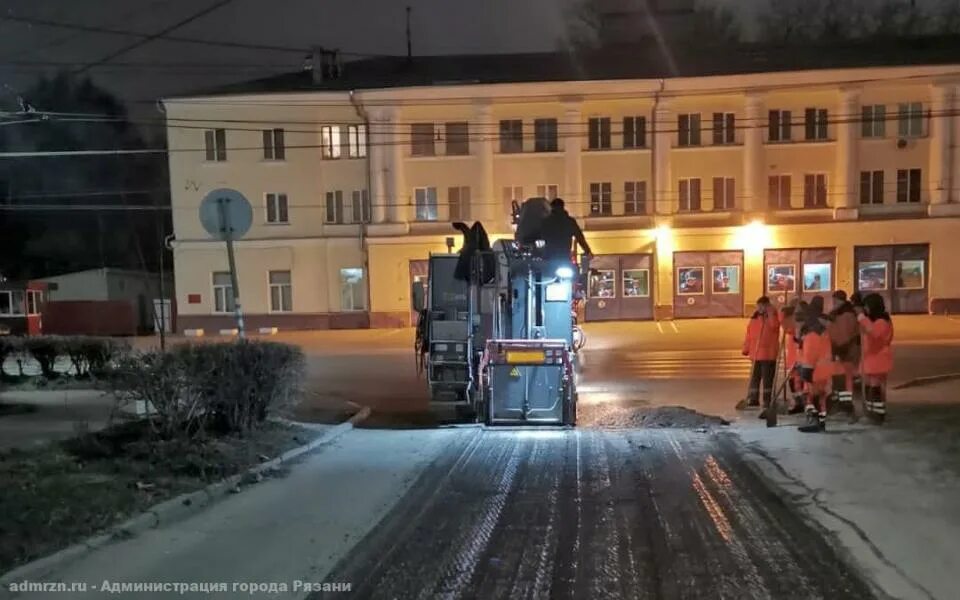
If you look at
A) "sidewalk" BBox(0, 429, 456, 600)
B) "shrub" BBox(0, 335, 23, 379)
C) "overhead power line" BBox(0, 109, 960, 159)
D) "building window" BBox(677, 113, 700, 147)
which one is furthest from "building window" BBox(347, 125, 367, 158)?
"sidewalk" BBox(0, 429, 456, 600)

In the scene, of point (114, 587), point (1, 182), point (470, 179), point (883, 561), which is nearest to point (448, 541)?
point (114, 587)

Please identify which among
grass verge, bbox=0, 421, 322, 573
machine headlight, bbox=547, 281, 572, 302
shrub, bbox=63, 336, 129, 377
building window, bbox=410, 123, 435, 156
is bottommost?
grass verge, bbox=0, 421, 322, 573

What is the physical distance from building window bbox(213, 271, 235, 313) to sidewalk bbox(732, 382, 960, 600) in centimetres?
3487

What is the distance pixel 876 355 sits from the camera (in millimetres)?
11453

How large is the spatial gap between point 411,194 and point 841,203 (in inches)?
813

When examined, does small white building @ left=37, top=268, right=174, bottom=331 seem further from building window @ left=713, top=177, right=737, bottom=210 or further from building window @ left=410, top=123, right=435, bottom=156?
building window @ left=713, top=177, right=737, bottom=210

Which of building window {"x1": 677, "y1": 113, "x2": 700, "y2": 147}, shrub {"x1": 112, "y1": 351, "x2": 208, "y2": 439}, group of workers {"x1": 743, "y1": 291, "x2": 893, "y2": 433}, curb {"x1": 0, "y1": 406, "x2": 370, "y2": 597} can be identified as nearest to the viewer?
curb {"x1": 0, "y1": 406, "x2": 370, "y2": 597}

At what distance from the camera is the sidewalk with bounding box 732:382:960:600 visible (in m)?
5.71

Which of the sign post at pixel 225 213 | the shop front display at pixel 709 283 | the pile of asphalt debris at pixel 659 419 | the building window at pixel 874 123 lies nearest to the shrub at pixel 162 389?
the sign post at pixel 225 213

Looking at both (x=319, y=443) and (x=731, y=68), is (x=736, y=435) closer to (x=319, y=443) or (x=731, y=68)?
(x=319, y=443)

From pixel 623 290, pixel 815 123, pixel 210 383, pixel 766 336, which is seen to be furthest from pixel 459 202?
pixel 210 383

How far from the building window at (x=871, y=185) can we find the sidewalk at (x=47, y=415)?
35973 millimetres

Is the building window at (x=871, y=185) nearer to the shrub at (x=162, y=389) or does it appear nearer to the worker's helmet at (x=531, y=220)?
A: the worker's helmet at (x=531, y=220)

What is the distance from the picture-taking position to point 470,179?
41344 millimetres
